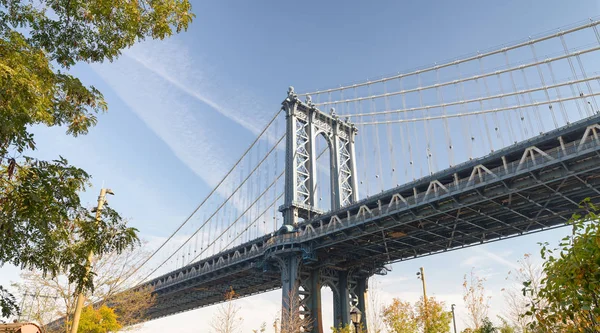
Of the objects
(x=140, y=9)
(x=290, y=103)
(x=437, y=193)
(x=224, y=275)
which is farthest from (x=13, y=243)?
(x=224, y=275)

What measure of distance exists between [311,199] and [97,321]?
29725 millimetres

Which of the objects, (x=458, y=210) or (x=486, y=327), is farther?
(x=458, y=210)

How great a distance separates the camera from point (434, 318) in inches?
1168

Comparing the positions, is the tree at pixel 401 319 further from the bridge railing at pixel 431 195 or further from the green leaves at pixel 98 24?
the green leaves at pixel 98 24

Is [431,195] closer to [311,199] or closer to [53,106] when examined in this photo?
[311,199]

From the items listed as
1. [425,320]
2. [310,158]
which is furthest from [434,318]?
[310,158]

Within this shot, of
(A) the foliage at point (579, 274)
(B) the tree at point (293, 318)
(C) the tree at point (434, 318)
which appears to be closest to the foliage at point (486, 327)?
(C) the tree at point (434, 318)

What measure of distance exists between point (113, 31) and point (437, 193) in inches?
1168

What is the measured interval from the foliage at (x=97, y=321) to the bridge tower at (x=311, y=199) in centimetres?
2058

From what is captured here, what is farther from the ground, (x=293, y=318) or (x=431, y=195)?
(x=431, y=195)

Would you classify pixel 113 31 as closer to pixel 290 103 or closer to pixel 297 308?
pixel 297 308

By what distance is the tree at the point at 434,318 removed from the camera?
29203 millimetres

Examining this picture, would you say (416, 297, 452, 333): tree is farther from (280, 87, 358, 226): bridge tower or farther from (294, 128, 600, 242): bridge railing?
(280, 87, 358, 226): bridge tower

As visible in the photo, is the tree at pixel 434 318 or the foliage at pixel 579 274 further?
the tree at pixel 434 318
